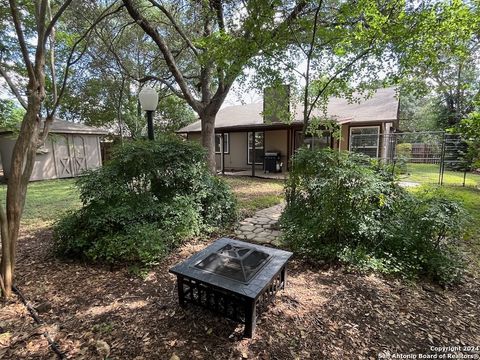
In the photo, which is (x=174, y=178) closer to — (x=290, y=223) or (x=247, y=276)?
(x=290, y=223)

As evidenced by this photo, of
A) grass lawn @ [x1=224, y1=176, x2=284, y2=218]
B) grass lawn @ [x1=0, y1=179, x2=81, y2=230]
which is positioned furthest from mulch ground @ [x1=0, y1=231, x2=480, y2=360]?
grass lawn @ [x1=224, y1=176, x2=284, y2=218]

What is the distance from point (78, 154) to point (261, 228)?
12590 millimetres

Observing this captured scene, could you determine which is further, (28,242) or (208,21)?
(208,21)

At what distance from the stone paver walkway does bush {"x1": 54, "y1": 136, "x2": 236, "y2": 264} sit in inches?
15.1

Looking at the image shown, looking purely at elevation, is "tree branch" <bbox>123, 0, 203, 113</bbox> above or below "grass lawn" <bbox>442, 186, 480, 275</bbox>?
above

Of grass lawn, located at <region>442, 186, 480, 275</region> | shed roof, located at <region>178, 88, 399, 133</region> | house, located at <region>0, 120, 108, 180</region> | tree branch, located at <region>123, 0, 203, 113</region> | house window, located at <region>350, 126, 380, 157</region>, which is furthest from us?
house, located at <region>0, 120, 108, 180</region>

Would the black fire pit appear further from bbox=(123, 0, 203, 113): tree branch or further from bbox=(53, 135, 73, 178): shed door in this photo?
bbox=(53, 135, 73, 178): shed door

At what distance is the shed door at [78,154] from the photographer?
13346 millimetres

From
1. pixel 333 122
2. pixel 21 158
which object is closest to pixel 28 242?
pixel 21 158

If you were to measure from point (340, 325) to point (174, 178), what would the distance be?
11.1 feet

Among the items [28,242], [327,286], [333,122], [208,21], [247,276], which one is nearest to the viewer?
[247,276]

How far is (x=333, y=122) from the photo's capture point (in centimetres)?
609

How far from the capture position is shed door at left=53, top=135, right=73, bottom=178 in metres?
12.7

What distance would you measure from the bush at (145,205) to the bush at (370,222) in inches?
63.8
